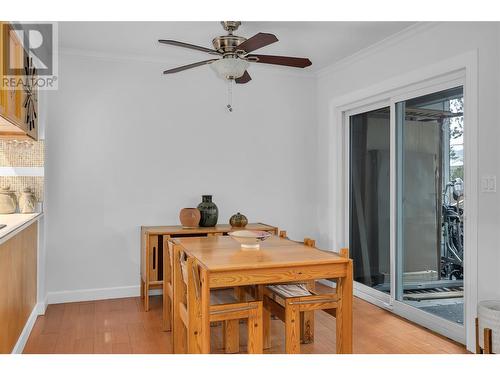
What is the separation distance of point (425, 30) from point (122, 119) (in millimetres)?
2803

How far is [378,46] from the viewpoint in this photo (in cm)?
384

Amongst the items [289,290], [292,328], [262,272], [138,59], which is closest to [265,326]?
[289,290]

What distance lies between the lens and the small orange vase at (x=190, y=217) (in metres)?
4.06

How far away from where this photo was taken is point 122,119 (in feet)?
13.8

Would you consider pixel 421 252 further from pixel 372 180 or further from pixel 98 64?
pixel 98 64

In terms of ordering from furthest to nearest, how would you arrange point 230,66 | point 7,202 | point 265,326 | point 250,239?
point 7,202
point 265,326
point 250,239
point 230,66

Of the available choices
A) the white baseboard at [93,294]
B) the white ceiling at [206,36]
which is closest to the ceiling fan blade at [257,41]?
the white ceiling at [206,36]

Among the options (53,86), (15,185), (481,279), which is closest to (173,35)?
(53,86)

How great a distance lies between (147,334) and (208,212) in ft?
4.38

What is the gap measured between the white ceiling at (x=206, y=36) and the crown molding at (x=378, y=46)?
0.05 m

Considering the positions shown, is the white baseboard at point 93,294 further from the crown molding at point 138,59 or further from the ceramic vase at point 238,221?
the crown molding at point 138,59

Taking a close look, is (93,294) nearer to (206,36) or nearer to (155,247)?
(155,247)
